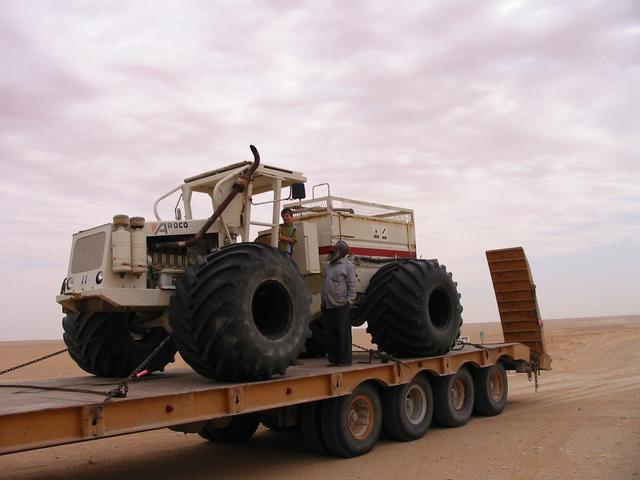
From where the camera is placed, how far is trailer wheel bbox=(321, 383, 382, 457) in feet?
26.4

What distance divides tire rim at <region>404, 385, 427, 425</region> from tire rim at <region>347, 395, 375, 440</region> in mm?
922

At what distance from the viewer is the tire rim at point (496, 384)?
11.5m

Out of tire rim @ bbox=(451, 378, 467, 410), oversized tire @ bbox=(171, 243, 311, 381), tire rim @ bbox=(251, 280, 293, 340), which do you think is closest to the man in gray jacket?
tire rim @ bbox=(251, 280, 293, 340)

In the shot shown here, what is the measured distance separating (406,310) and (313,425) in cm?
230

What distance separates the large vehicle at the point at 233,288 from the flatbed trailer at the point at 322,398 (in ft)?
1.24

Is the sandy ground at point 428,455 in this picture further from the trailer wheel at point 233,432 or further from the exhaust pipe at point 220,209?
the exhaust pipe at point 220,209

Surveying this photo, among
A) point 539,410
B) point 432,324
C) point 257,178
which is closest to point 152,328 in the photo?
point 257,178

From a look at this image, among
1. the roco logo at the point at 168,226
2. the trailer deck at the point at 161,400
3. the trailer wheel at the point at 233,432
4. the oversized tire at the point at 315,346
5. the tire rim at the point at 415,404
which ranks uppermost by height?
the roco logo at the point at 168,226

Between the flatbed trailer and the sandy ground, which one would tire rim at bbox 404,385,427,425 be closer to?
the flatbed trailer

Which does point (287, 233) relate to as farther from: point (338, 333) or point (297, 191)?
point (338, 333)

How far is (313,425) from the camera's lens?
817 centimetres

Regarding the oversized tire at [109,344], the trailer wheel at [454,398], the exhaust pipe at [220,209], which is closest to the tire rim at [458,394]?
the trailer wheel at [454,398]

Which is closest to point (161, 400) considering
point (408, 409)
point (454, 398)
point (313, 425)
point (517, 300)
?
point (313, 425)

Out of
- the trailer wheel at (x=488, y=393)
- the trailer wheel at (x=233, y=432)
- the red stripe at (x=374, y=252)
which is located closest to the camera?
the trailer wheel at (x=233, y=432)
